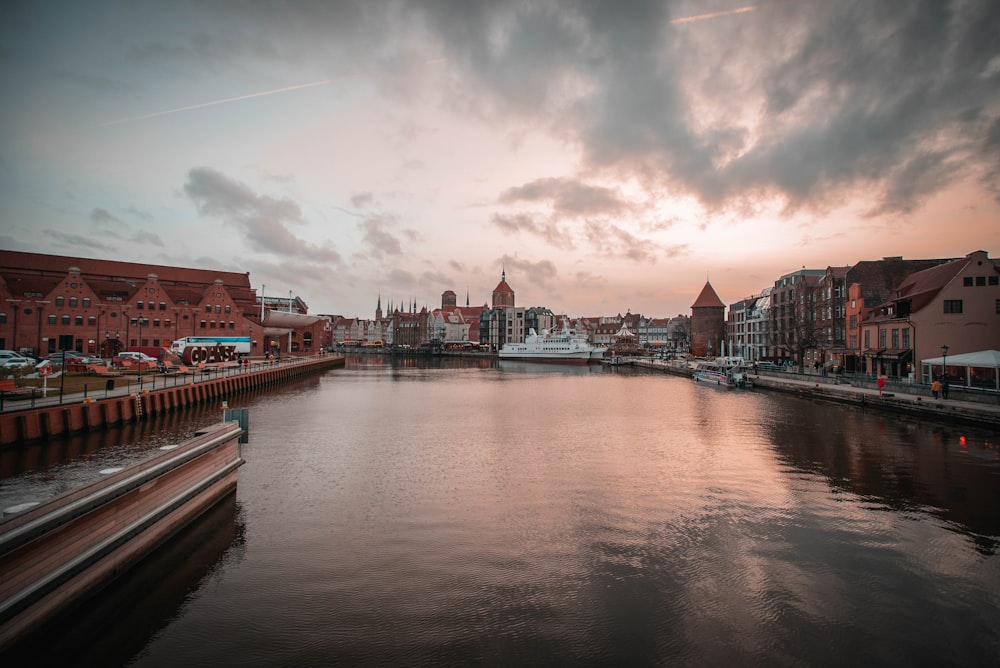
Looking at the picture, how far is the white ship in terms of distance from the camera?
115125 mm

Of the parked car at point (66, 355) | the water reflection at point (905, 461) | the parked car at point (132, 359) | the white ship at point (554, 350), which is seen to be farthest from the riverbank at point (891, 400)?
the white ship at point (554, 350)

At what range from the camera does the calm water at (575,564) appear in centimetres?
767

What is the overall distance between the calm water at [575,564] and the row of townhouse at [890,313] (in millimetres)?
21551

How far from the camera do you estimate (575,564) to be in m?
10.5

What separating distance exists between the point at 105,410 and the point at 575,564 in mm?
25286

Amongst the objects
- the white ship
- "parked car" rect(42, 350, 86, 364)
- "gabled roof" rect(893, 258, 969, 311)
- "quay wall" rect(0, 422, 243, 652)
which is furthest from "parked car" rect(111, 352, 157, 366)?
the white ship

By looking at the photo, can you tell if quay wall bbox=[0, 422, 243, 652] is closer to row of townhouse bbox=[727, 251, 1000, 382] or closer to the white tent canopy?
the white tent canopy

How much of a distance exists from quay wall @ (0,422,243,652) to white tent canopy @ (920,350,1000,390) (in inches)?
1517

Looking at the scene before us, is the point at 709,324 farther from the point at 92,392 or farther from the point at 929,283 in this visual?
the point at 92,392

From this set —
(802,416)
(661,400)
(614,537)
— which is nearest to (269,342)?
(661,400)

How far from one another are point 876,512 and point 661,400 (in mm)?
29315

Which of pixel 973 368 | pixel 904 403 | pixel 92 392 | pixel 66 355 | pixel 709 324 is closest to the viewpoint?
pixel 92 392

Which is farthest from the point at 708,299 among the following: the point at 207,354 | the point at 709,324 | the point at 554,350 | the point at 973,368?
the point at 207,354

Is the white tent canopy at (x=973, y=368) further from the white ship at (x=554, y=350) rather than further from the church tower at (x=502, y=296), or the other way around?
the church tower at (x=502, y=296)
